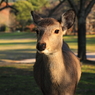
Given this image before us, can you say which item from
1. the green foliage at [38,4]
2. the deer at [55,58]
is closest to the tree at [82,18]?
the deer at [55,58]

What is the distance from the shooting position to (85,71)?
1405 cm

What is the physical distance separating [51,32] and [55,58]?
1.96ft

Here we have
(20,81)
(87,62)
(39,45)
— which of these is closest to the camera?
(39,45)

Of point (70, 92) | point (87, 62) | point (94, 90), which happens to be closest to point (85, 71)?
point (87, 62)

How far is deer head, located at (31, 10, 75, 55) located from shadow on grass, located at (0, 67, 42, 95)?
4.78 metres

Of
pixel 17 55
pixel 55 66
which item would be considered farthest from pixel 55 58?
pixel 17 55

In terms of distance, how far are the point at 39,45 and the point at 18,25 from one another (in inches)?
3015

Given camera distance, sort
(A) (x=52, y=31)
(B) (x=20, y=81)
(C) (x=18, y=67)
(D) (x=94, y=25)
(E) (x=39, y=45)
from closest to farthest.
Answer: (E) (x=39, y=45) < (A) (x=52, y=31) < (B) (x=20, y=81) < (C) (x=18, y=67) < (D) (x=94, y=25)

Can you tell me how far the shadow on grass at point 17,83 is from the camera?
32.5 ft

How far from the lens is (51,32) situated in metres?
4.89

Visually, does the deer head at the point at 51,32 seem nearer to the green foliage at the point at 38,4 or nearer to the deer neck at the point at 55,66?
the deer neck at the point at 55,66

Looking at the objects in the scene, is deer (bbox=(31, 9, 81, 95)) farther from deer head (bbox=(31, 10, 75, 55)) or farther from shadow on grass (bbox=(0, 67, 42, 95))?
shadow on grass (bbox=(0, 67, 42, 95))

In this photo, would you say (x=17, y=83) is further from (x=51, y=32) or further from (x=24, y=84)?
(x=51, y=32)

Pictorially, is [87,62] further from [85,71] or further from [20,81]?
[20,81]
